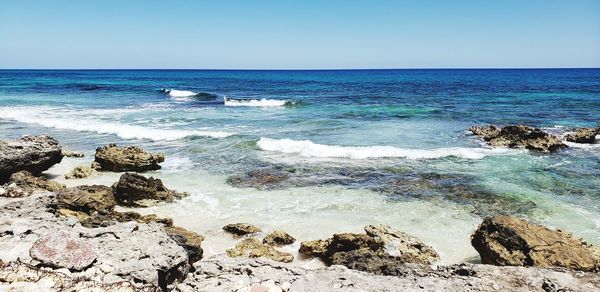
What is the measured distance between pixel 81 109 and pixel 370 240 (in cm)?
2913

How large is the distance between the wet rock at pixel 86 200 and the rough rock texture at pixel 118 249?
2205 millimetres

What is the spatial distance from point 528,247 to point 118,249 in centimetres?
545

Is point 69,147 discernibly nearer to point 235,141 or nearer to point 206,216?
point 235,141

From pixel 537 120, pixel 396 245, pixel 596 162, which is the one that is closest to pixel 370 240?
pixel 396 245

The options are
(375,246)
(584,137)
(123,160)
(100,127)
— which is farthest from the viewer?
(100,127)

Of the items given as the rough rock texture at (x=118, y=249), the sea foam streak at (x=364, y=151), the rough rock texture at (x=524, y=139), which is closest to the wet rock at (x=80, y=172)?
the sea foam streak at (x=364, y=151)

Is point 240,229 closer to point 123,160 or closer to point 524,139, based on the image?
point 123,160

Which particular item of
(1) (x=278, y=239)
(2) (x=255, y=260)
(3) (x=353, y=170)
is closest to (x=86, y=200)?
(1) (x=278, y=239)

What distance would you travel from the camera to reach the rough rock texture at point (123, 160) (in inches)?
495

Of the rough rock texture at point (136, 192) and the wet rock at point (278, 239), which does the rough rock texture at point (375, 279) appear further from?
the rough rock texture at point (136, 192)

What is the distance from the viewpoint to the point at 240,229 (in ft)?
26.5

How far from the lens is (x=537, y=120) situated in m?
25.1

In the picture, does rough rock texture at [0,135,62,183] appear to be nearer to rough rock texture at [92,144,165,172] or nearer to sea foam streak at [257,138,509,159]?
rough rock texture at [92,144,165,172]

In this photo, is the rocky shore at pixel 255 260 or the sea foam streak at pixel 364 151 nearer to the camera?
the rocky shore at pixel 255 260
